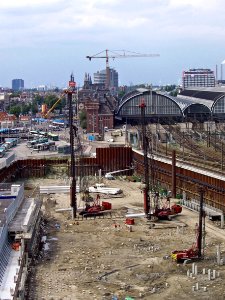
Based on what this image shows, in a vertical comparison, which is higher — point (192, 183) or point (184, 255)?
point (192, 183)

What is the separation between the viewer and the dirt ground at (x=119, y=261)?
20156 mm

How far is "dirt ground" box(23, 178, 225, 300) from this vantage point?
20156 millimetres

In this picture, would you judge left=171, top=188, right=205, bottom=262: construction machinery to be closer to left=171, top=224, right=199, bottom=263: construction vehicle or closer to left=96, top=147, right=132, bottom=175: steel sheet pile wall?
left=171, top=224, right=199, bottom=263: construction vehicle

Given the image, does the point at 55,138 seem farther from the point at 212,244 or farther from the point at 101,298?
the point at 101,298

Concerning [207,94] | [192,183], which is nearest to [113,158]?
[192,183]

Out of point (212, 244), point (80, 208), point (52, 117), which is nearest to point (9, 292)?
point (212, 244)

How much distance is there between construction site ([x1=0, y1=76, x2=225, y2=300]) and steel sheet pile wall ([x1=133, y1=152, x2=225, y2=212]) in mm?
64

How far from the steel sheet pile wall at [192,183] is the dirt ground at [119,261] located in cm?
151

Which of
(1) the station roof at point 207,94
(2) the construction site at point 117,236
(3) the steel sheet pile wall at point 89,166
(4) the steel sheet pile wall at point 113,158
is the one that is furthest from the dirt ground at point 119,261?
(1) the station roof at point 207,94

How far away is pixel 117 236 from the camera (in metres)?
27.7

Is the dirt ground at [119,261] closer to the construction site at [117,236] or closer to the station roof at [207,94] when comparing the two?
the construction site at [117,236]

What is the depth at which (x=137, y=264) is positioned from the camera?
2330 centimetres

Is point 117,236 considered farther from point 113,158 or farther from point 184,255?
point 113,158

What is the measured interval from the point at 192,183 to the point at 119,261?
12.4 m
